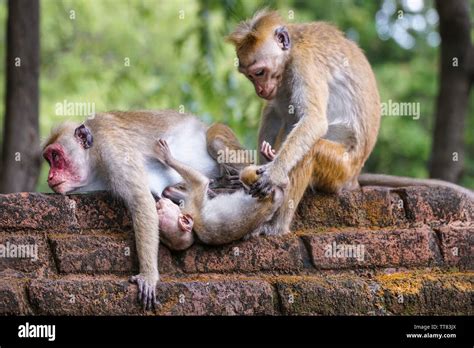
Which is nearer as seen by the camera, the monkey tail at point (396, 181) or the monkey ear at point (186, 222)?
the monkey ear at point (186, 222)

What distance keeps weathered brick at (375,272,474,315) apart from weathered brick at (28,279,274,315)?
0.76m

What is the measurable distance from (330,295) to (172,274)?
1.05m

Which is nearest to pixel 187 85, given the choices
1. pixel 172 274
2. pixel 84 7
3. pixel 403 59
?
pixel 84 7

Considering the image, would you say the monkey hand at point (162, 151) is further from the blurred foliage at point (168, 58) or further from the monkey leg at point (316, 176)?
the blurred foliage at point (168, 58)

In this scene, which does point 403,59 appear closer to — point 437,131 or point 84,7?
point 84,7

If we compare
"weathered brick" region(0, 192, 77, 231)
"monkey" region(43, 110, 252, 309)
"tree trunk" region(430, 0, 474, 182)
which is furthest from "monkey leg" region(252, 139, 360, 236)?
"tree trunk" region(430, 0, 474, 182)

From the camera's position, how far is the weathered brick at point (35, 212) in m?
5.22

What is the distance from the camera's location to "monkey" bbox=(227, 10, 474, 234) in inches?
222

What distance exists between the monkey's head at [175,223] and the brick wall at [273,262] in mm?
136

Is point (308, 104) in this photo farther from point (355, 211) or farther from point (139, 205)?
point (139, 205)

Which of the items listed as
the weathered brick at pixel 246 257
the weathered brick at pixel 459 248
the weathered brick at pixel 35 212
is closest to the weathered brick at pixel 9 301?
the weathered brick at pixel 35 212

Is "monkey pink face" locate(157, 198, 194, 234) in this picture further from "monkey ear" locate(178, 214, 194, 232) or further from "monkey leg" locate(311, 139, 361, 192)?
"monkey leg" locate(311, 139, 361, 192)

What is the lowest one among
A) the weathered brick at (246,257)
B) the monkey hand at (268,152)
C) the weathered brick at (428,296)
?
the weathered brick at (428,296)
